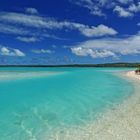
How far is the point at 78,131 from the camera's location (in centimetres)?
736

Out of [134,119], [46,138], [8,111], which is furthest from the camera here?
[8,111]

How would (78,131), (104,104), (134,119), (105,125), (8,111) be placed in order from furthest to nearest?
(104,104) < (8,111) < (134,119) < (105,125) < (78,131)

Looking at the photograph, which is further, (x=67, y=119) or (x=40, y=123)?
(x=67, y=119)

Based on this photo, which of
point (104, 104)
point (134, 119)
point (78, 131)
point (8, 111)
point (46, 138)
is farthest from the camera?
point (104, 104)

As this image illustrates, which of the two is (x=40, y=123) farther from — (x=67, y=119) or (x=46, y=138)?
(x=46, y=138)

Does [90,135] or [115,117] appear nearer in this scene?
[90,135]

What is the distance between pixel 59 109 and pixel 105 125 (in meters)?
3.69

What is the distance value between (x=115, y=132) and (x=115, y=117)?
77.4 inches

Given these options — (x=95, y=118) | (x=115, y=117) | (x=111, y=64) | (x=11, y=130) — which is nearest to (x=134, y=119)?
(x=115, y=117)

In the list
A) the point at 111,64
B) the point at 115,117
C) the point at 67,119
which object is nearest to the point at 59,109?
the point at 67,119

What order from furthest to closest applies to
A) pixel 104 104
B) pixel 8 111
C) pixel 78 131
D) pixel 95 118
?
pixel 104 104
pixel 8 111
pixel 95 118
pixel 78 131

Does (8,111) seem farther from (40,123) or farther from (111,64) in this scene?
(111,64)

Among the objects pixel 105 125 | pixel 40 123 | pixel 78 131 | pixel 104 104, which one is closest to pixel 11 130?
pixel 40 123

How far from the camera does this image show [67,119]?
9.07 meters
